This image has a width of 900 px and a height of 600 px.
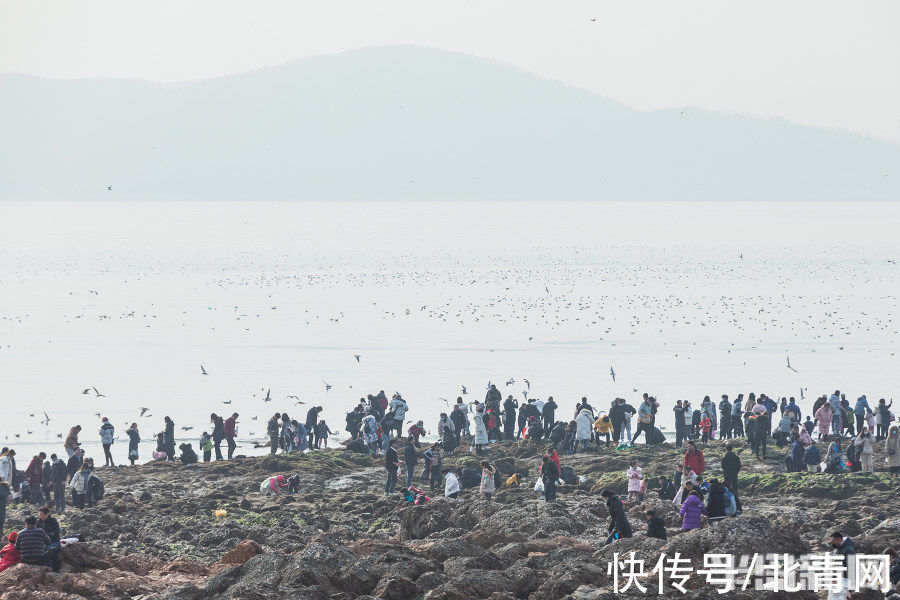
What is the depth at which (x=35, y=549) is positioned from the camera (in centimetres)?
1457

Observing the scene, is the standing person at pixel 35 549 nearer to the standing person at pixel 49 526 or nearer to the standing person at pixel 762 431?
the standing person at pixel 49 526

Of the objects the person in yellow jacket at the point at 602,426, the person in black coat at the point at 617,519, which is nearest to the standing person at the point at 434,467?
the person in yellow jacket at the point at 602,426

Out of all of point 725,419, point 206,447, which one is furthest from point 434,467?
point 725,419

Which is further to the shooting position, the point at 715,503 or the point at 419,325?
the point at 419,325

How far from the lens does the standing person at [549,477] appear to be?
19469 millimetres

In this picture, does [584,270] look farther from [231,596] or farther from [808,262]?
[231,596]

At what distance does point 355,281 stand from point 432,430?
50583 millimetres

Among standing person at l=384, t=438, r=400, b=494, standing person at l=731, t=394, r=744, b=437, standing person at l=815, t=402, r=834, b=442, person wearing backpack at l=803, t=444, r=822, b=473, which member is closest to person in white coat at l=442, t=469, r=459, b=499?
standing person at l=384, t=438, r=400, b=494

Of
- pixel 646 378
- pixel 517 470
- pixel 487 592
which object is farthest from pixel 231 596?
pixel 646 378

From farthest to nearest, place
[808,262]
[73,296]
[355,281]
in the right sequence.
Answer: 1. [808,262]
2. [355,281]
3. [73,296]

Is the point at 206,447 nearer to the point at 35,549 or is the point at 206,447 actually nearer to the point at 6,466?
the point at 6,466

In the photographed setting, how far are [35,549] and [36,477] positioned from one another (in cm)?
730

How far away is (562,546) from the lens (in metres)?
15.2

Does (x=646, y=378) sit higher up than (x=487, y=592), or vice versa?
(x=646, y=378)
